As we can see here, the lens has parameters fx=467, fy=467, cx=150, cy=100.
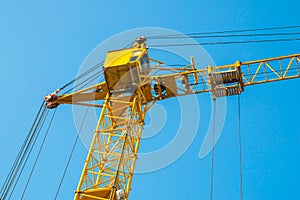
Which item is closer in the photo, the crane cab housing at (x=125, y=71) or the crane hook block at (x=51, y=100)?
the crane cab housing at (x=125, y=71)

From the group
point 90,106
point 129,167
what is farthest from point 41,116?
point 129,167

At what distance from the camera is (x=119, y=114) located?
75.7 ft

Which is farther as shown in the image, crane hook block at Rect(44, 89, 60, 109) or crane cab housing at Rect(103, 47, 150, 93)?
crane hook block at Rect(44, 89, 60, 109)

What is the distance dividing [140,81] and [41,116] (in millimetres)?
7270

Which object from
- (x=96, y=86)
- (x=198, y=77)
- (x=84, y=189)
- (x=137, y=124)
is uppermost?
(x=198, y=77)

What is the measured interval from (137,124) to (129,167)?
8.37 ft

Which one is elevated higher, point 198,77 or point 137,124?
point 198,77

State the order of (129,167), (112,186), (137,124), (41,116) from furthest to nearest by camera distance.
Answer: (41,116) < (137,124) < (129,167) < (112,186)

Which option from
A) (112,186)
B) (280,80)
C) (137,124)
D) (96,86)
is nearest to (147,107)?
(137,124)

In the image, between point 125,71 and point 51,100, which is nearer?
point 125,71

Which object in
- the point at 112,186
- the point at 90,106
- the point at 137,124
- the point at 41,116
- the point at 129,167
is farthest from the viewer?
the point at 41,116

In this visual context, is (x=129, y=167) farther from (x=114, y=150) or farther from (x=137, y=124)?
(x=137, y=124)

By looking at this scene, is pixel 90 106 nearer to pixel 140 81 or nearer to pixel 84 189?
pixel 140 81

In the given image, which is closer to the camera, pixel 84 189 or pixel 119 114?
pixel 84 189
